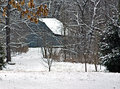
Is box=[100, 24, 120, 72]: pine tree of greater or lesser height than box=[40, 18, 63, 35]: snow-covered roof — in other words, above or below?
below

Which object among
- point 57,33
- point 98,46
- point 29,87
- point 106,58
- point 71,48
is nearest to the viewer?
point 29,87

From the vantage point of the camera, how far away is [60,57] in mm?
23578

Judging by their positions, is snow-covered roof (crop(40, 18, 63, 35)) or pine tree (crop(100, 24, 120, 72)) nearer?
pine tree (crop(100, 24, 120, 72))

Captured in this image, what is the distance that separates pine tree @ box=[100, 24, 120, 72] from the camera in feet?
43.2

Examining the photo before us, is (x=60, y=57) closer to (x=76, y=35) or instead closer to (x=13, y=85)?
(x=76, y=35)

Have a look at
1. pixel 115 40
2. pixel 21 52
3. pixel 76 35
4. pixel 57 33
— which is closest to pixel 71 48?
pixel 76 35

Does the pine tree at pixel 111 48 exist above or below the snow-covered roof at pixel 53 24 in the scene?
below

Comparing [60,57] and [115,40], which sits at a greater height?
[115,40]

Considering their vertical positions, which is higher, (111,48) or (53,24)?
(53,24)

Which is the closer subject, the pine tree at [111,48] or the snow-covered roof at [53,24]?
the pine tree at [111,48]

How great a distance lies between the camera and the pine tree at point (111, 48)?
1318 cm

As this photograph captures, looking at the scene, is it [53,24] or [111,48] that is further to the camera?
[53,24]

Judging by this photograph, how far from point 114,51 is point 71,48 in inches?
507

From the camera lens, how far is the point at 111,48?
13.6 meters
